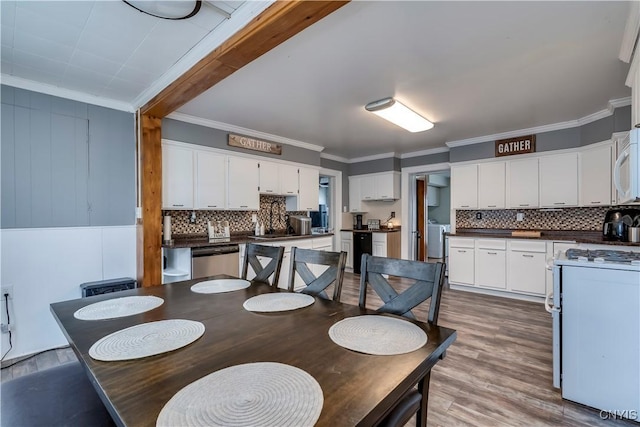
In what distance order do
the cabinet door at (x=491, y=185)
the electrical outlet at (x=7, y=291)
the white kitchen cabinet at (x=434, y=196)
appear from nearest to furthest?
the electrical outlet at (x=7, y=291), the cabinet door at (x=491, y=185), the white kitchen cabinet at (x=434, y=196)

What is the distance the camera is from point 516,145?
4.41m

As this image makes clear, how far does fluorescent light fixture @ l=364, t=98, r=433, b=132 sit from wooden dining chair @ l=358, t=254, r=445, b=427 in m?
2.13

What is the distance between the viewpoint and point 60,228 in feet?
9.31

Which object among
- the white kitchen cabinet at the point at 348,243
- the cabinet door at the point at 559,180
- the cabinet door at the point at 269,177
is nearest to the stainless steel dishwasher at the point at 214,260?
the cabinet door at the point at 269,177

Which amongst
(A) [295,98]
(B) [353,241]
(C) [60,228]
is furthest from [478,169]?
(C) [60,228]

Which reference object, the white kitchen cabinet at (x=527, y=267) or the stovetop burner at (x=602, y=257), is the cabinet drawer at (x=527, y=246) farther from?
the stovetop burner at (x=602, y=257)

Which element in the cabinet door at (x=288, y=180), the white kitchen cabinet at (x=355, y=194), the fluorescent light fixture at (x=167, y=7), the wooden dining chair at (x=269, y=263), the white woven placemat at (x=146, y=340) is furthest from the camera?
the white kitchen cabinet at (x=355, y=194)

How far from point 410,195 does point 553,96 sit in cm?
309

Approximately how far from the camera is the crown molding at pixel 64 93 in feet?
8.50

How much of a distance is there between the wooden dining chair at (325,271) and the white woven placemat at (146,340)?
77 centimetres

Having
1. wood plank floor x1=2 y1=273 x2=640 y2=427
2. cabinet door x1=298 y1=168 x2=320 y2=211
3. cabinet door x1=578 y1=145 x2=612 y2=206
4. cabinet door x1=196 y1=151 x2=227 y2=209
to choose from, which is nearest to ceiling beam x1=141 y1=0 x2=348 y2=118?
cabinet door x1=196 y1=151 x2=227 y2=209

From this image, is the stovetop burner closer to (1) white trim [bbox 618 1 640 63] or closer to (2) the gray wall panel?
(1) white trim [bbox 618 1 640 63]

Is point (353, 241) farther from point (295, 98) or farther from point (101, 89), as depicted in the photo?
point (101, 89)

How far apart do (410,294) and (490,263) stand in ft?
11.8
